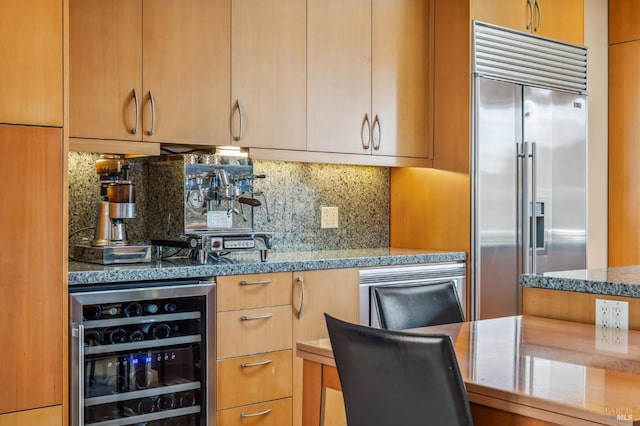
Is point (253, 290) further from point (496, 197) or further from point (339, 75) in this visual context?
point (496, 197)

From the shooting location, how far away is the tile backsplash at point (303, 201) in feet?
11.2

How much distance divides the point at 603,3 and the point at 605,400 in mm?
4307

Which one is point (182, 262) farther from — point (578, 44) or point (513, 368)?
point (578, 44)

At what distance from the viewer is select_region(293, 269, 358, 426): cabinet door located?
3.38m

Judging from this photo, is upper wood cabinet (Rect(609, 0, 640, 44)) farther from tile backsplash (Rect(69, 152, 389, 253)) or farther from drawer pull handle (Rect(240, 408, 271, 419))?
drawer pull handle (Rect(240, 408, 271, 419))

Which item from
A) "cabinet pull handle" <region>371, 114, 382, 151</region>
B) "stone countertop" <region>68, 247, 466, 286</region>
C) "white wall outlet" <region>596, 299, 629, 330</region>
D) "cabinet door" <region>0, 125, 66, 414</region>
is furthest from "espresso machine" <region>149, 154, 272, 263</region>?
"white wall outlet" <region>596, 299, 629, 330</region>

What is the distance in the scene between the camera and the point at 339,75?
3922 millimetres

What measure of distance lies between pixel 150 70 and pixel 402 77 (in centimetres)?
153

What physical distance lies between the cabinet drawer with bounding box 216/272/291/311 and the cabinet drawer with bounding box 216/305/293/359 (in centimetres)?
3

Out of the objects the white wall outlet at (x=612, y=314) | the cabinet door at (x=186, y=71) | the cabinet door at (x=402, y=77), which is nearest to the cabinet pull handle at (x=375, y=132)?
the cabinet door at (x=402, y=77)

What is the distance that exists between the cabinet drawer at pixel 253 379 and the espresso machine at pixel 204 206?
0.45 metres

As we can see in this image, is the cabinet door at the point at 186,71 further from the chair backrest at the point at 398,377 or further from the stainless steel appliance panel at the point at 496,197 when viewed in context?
the chair backrest at the point at 398,377

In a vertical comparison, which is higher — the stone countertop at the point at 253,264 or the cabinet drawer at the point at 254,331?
the stone countertop at the point at 253,264

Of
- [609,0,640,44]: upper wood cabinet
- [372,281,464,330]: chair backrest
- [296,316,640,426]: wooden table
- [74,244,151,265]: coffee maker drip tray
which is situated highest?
[609,0,640,44]: upper wood cabinet
